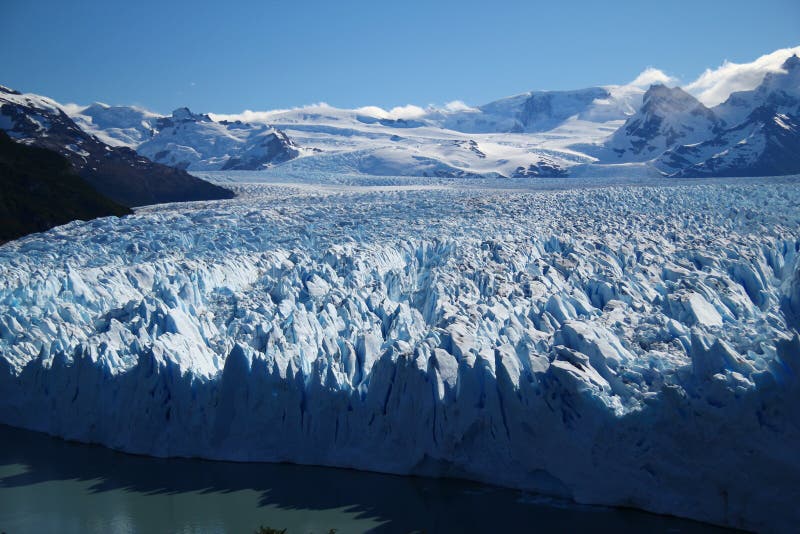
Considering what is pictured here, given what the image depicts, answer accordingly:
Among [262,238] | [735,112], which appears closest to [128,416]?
[262,238]

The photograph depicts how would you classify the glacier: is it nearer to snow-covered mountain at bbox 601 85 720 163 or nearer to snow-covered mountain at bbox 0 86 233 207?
snow-covered mountain at bbox 0 86 233 207

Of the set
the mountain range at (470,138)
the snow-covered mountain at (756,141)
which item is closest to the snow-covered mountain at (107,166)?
the mountain range at (470,138)

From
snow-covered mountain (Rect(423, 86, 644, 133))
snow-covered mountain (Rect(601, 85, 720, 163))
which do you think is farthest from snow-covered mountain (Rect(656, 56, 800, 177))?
snow-covered mountain (Rect(423, 86, 644, 133))

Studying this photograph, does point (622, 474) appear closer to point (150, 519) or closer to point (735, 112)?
point (150, 519)

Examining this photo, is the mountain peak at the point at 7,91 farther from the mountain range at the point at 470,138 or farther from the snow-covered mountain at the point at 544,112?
the snow-covered mountain at the point at 544,112

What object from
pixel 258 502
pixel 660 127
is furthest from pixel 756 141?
pixel 258 502
